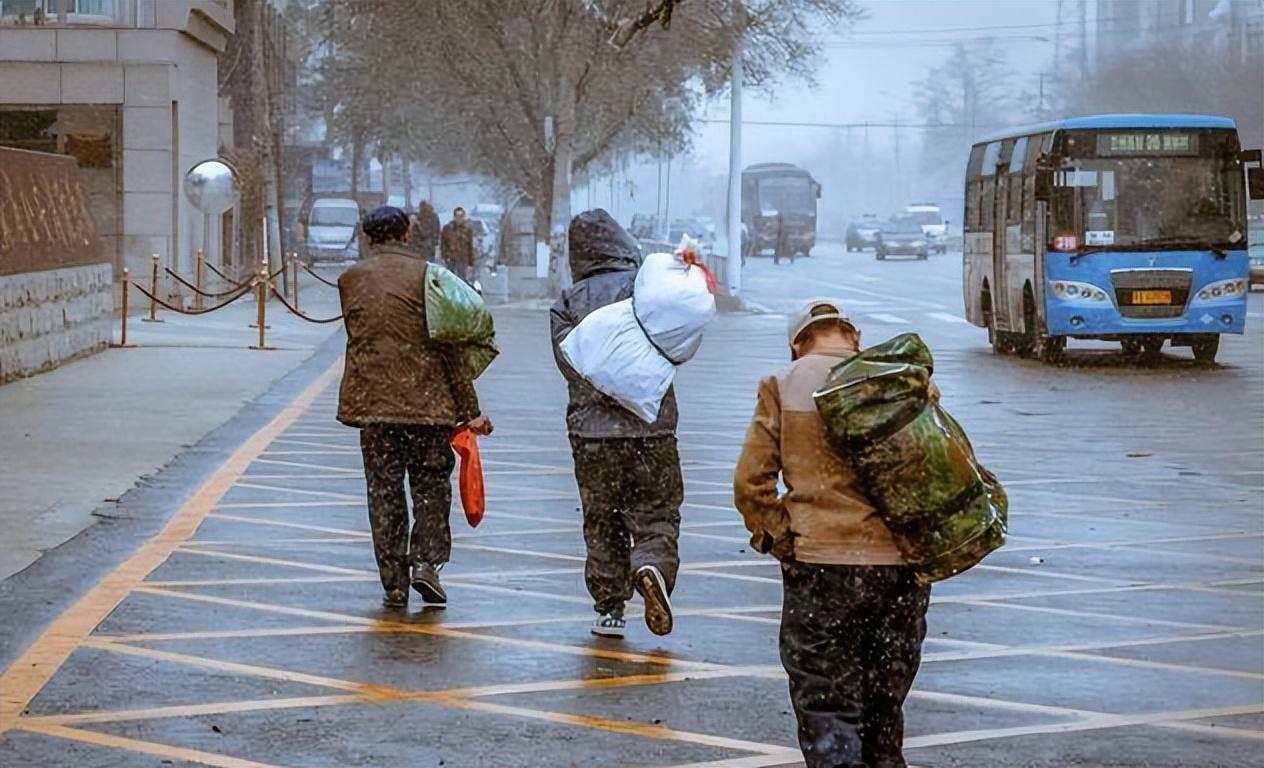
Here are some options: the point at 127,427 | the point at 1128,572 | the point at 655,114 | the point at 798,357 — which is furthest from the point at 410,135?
the point at 798,357

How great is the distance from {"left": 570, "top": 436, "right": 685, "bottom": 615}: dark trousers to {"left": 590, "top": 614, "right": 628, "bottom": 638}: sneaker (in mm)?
26

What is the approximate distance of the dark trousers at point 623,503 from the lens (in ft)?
27.5

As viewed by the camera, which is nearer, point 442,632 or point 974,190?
point 442,632

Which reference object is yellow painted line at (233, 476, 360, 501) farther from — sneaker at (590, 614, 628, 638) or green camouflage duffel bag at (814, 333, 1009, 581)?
green camouflage duffel bag at (814, 333, 1009, 581)

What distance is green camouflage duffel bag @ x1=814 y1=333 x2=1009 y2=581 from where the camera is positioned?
5484 millimetres

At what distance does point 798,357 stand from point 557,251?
3688cm

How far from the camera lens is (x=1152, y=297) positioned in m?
25.3

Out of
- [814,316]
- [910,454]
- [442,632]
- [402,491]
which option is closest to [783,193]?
[402,491]

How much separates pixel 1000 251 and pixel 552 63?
1913cm

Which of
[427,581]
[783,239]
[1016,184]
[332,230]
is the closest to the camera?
[427,581]

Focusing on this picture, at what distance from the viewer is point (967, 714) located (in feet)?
23.9

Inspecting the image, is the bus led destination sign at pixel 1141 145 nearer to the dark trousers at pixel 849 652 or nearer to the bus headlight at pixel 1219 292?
the bus headlight at pixel 1219 292

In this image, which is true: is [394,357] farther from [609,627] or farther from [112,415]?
[112,415]

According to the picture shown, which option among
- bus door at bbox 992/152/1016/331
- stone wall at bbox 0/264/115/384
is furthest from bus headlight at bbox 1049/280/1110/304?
stone wall at bbox 0/264/115/384
